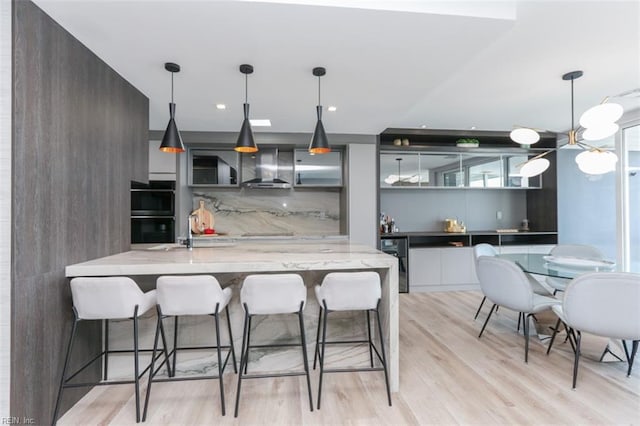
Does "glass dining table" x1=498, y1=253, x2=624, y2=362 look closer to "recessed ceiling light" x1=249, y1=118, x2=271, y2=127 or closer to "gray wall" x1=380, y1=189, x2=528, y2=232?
"gray wall" x1=380, y1=189, x2=528, y2=232

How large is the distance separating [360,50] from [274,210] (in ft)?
10.7

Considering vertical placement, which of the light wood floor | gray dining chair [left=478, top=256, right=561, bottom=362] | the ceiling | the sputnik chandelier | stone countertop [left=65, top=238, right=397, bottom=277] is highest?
the ceiling

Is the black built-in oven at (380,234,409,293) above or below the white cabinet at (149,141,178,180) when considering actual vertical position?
below

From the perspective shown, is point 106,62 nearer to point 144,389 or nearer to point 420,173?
point 144,389

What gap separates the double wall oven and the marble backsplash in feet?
2.33

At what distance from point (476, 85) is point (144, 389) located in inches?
152

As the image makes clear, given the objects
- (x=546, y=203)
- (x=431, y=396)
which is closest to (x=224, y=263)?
(x=431, y=396)

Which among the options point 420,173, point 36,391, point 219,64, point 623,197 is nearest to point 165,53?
point 219,64

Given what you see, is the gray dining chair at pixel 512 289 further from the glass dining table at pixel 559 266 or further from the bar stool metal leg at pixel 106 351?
the bar stool metal leg at pixel 106 351

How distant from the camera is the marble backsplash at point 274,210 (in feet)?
16.3

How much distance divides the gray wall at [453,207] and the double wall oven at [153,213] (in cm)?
324
